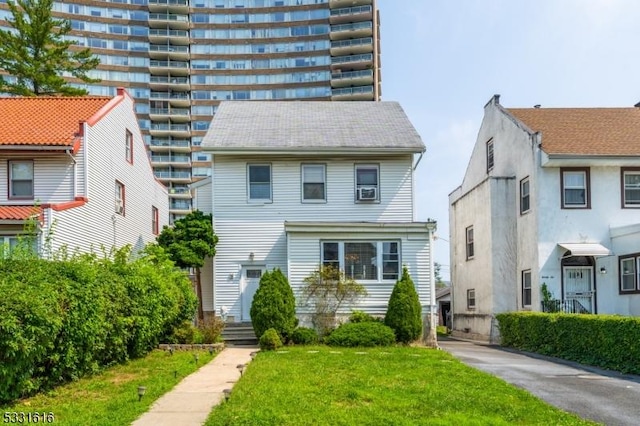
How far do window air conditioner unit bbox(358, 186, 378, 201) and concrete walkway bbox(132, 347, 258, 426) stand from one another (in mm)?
8574

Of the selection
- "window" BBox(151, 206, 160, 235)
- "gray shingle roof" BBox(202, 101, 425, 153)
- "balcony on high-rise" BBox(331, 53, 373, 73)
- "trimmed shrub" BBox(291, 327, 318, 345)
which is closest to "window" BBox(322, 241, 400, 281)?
"trimmed shrub" BBox(291, 327, 318, 345)

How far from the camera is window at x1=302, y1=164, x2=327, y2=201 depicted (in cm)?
1995

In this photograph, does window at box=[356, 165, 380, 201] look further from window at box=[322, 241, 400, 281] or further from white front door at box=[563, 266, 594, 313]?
white front door at box=[563, 266, 594, 313]

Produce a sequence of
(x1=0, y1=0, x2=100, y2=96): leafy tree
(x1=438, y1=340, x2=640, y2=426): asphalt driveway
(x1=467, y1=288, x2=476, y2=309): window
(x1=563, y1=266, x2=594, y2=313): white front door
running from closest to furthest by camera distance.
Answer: (x1=438, y1=340, x2=640, y2=426): asphalt driveway
(x1=563, y1=266, x2=594, y2=313): white front door
(x1=467, y1=288, x2=476, y2=309): window
(x1=0, y1=0, x2=100, y2=96): leafy tree

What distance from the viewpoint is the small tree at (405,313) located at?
16.4 metres

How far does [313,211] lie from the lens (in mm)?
19859

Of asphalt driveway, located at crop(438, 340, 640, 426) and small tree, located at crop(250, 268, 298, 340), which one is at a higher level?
small tree, located at crop(250, 268, 298, 340)

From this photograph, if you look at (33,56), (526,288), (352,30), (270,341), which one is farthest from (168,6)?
(270,341)

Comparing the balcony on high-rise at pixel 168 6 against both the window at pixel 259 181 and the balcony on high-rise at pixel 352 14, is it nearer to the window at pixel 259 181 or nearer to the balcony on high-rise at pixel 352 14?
the balcony on high-rise at pixel 352 14

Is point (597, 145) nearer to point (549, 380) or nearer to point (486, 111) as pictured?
point (486, 111)

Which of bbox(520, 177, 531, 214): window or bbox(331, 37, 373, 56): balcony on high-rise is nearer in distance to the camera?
bbox(520, 177, 531, 214): window

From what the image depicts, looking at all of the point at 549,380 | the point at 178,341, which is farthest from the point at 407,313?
the point at 178,341

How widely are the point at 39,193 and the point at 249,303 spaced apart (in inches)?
318

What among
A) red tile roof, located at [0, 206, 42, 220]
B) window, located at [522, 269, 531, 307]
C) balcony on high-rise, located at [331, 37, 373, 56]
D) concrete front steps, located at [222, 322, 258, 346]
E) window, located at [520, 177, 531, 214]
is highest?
balcony on high-rise, located at [331, 37, 373, 56]
